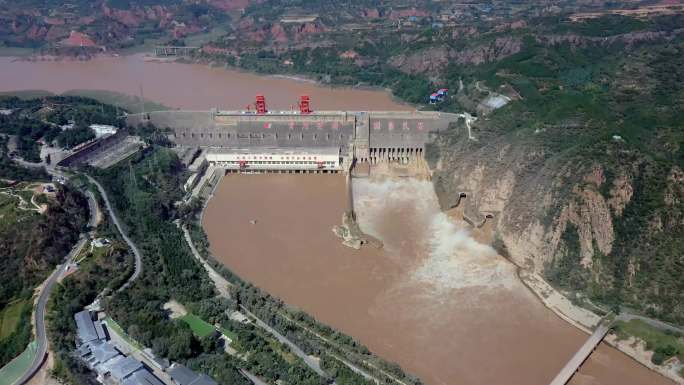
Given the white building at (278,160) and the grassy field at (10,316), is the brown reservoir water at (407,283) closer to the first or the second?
the white building at (278,160)

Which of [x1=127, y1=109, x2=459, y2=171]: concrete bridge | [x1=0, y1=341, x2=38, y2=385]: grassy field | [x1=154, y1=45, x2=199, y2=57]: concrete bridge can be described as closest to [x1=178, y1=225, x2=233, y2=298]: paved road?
[x1=0, y1=341, x2=38, y2=385]: grassy field

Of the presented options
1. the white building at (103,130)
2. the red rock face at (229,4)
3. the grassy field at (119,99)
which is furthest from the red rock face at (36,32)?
the white building at (103,130)

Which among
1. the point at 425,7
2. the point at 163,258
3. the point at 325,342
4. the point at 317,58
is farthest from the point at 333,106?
the point at 425,7

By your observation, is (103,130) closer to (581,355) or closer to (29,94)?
(29,94)

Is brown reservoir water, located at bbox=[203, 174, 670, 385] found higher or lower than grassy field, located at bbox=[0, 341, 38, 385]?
lower

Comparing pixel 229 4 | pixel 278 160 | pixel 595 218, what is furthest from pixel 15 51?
pixel 595 218

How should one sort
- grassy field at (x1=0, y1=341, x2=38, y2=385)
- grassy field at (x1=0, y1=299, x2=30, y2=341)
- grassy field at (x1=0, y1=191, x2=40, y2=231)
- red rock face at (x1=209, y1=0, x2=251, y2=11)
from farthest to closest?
red rock face at (x1=209, y1=0, x2=251, y2=11) → grassy field at (x1=0, y1=191, x2=40, y2=231) → grassy field at (x1=0, y1=299, x2=30, y2=341) → grassy field at (x1=0, y1=341, x2=38, y2=385)

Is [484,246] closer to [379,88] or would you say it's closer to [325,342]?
[325,342]

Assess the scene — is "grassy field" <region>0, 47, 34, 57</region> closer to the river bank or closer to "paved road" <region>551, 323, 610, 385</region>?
the river bank
